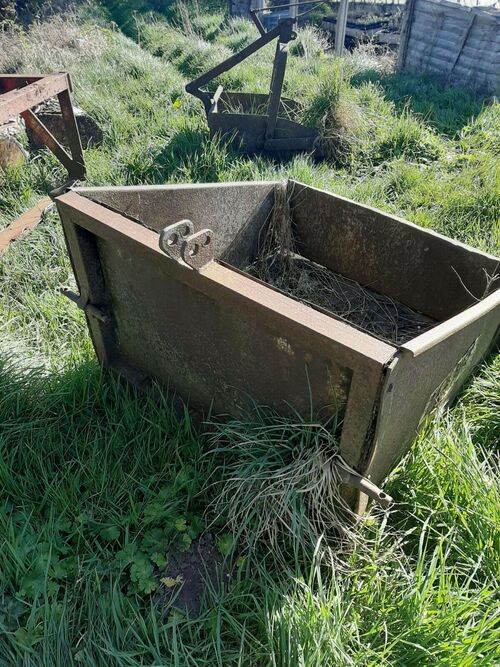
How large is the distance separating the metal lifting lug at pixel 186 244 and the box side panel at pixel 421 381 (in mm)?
692

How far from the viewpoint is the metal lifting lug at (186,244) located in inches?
64.0

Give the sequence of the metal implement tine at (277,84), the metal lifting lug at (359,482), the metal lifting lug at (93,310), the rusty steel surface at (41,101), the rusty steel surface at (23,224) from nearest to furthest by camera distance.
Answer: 1. the metal lifting lug at (359,482)
2. the metal lifting lug at (93,310)
3. the rusty steel surface at (41,101)
4. the rusty steel surface at (23,224)
5. the metal implement tine at (277,84)

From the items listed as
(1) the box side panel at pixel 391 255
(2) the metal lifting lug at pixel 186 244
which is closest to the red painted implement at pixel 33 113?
(1) the box side panel at pixel 391 255

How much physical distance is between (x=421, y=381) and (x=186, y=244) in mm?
865

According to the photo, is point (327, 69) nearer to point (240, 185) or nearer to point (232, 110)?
point (232, 110)

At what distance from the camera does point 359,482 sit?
1694 mm

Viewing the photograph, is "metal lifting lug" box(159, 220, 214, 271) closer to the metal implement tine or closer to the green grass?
the green grass

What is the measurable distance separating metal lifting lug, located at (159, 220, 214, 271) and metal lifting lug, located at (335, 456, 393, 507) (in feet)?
2.54

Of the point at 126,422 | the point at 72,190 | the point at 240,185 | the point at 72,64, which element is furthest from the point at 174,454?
the point at 72,64

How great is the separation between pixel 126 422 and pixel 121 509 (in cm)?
40

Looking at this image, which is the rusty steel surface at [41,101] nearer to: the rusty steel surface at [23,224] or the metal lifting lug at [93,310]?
the rusty steel surface at [23,224]

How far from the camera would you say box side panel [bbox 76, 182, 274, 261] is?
2.35m

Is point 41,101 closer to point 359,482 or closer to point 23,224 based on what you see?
point 23,224

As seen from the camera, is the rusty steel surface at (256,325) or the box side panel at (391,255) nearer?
the rusty steel surface at (256,325)
